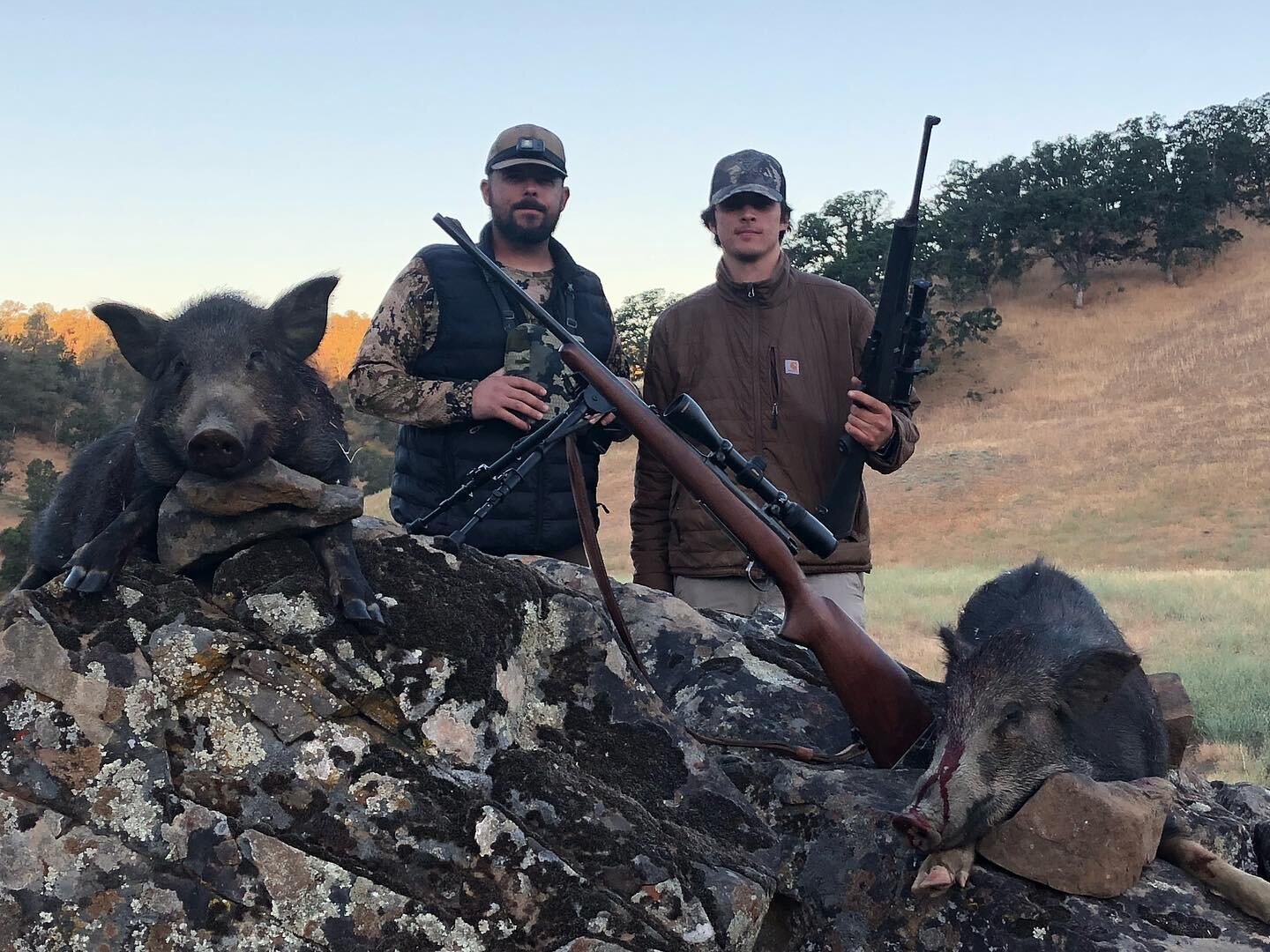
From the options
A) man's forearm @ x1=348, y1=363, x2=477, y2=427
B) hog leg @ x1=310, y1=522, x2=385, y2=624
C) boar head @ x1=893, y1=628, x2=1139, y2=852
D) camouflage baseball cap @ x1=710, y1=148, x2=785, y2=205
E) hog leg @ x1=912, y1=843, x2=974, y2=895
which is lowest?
hog leg @ x1=912, y1=843, x2=974, y2=895

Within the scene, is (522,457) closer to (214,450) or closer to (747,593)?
(214,450)

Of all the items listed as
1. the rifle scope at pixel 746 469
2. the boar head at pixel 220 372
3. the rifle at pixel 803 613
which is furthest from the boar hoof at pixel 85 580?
the rifle scope at pixel 746 469

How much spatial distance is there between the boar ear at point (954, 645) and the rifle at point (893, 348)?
150cm

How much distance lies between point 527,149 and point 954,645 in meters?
3.22

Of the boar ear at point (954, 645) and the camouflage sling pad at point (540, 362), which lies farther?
the camouflage sling pad at point (540, 362)

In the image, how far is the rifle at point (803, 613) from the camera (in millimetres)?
3926

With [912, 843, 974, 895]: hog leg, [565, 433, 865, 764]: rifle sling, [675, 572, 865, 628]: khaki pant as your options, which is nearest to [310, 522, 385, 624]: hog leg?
[565, 433, 865, 764]: rifle sling

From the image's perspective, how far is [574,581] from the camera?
180 inches

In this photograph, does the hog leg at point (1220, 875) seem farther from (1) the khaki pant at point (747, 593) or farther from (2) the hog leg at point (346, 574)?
(1) the khaki pant at point (747, 593)

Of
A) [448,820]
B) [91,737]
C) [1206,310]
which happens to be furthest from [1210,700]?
[1206,310]

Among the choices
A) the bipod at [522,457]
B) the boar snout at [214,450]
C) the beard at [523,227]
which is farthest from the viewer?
the beard at [523,227]

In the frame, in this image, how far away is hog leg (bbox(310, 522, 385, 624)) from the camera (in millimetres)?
3055

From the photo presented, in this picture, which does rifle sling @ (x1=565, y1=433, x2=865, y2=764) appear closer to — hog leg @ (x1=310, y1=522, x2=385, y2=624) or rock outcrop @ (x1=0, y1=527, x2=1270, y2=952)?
rock outcrop @ (x1=0, y1=527, x2=1270, y2=952)

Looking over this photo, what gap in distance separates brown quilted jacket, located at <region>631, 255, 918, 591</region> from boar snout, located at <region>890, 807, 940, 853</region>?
9.63ft
